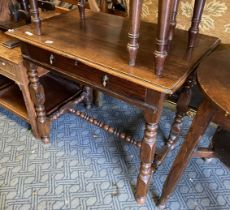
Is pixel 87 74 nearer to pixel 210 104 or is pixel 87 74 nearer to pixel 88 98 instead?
pixel 210 104

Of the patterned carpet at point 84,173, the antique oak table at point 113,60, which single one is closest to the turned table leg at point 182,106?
the patterned carpet at point 84,173

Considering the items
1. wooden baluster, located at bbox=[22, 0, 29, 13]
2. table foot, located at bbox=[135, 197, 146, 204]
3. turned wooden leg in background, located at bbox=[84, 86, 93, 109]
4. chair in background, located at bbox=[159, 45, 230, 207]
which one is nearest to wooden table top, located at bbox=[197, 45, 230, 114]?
chair in background, located at bbox=[159, 45, 230, 207]

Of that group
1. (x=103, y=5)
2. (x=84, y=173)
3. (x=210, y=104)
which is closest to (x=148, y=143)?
(x=210, y=104)

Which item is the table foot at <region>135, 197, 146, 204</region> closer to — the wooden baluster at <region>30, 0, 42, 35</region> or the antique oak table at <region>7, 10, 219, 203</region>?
the antique oak table at <region>7, 10, 219, 203</region>

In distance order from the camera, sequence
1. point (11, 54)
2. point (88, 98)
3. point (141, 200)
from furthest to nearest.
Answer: point (88, 98)
point (11, 54)
point (141, 200)

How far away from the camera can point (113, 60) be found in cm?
96

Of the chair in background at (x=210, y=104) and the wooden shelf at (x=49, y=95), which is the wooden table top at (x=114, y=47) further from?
the wooden shelf at (x=49, y=95)

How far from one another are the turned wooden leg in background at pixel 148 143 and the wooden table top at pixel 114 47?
8 cm

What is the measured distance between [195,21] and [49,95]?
108 centimetres

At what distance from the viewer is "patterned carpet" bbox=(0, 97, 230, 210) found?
4.28 ft

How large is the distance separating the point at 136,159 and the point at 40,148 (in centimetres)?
63

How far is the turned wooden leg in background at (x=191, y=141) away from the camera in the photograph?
87cm

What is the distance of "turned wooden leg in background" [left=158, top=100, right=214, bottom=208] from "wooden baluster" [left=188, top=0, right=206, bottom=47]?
0.37m

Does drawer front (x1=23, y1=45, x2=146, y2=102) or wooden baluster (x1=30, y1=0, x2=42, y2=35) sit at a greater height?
wooden baluster (x1=30, y1=0, x2=42, y2=35)
